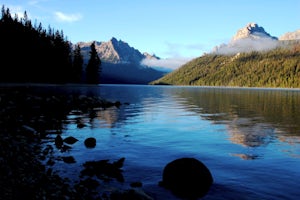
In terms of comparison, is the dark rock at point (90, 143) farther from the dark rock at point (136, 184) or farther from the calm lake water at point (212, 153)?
the dark rock at point (136, 184)

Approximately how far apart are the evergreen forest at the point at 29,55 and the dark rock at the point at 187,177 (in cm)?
10463

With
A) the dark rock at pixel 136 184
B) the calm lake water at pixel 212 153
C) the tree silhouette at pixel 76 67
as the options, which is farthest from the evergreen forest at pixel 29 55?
the dark rock at pixel 136 184

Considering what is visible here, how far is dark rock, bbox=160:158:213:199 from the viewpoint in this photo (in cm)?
1389

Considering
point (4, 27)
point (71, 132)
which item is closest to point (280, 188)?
point (71, 132)

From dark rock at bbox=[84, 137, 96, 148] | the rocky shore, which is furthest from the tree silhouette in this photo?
dark rock at bbox=[84, 137, 96, 148]

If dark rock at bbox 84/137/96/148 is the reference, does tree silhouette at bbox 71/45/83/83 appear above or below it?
above

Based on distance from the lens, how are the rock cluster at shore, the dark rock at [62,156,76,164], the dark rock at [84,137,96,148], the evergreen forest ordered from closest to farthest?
1. the rock cluster at shore
2. the dark rock at [62,156,76,164]
3. the dark rock at [84,137,96,148]
4. the evergreen forest

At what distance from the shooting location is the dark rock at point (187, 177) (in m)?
13.9

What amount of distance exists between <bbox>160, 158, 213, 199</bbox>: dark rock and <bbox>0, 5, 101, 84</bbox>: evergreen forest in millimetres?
104630

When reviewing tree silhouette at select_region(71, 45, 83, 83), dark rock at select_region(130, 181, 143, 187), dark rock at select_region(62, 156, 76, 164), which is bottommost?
dark rock at select_region(130, 181, 143, 187)

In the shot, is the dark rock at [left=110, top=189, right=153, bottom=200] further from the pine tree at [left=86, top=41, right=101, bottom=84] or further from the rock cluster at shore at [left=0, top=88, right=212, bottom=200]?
the pine tree at [left=86, top=41, right=101, bottom=84]

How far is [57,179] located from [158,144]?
36.7 feet

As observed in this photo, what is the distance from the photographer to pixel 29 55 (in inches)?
4722

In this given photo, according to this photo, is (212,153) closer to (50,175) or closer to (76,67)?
(50,175)
